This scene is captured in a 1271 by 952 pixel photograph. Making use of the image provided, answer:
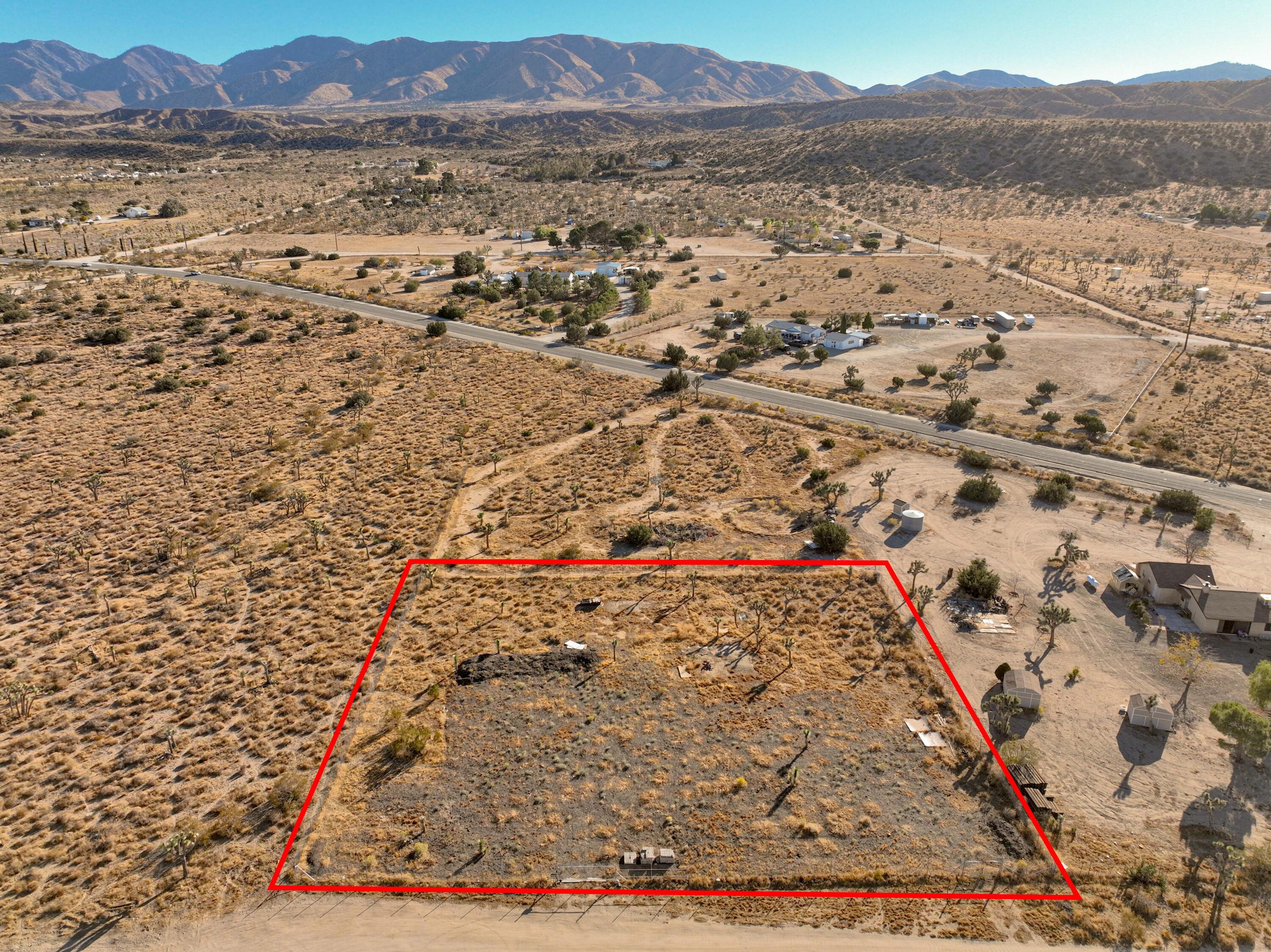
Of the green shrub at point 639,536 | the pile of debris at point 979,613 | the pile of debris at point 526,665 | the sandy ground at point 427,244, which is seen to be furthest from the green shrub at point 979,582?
the sandy ground at point 427,244

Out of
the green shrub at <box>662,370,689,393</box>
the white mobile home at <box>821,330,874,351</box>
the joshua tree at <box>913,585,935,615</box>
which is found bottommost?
the joshua tree at <box>913,585,935,615</box>

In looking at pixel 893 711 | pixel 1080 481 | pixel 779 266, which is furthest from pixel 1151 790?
pixel 779 266

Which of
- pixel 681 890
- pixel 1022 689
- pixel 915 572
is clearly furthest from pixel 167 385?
pixel 1022 689

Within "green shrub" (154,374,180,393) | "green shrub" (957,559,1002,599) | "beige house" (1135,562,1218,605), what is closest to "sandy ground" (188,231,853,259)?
"green shrub" (154,374,180,393)

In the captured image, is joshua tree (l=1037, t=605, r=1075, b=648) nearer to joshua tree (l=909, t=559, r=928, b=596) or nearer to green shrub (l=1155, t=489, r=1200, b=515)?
joshua tree (l=909, t=559, r=928, b=596)

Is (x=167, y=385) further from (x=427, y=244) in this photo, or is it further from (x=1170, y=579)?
(x=1170, y=579)

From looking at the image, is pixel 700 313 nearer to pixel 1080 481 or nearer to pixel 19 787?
pixel 1080 481

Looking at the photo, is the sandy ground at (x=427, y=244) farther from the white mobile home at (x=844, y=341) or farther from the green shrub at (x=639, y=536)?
the green shrub at (x=639, y=536)
